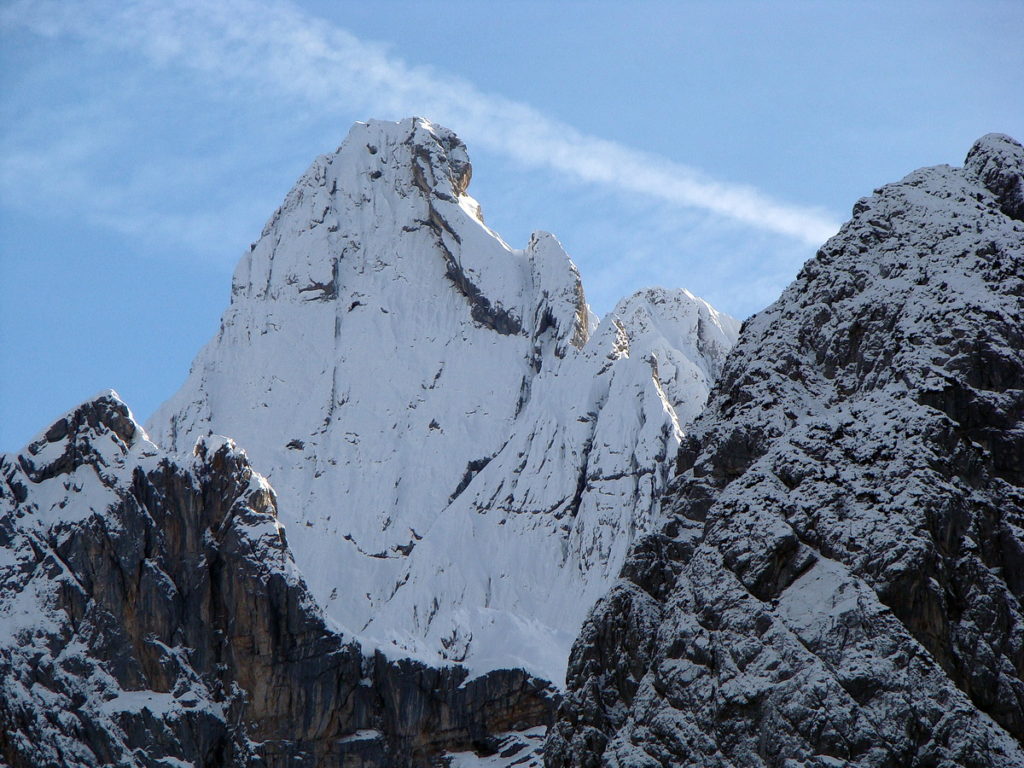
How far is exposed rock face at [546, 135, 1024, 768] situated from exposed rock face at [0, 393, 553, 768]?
70.8 m

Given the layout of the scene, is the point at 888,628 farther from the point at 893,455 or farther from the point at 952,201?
the point at 952,201

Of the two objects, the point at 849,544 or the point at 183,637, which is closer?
the point at 849,544

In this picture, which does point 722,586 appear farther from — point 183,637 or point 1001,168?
point 183,637

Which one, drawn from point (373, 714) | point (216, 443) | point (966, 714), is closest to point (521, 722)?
point (373, 714)

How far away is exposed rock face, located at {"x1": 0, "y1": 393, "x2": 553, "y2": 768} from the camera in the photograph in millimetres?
146000

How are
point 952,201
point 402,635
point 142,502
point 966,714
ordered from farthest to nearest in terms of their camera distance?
point 402,635 < point 142,502 < point 952,201 < point 966,714

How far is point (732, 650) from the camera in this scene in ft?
244

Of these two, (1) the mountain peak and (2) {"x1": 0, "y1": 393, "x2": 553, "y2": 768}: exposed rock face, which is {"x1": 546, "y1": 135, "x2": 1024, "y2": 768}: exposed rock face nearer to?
(1) the mountain peak

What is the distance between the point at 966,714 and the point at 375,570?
123286 mm

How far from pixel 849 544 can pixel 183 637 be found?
281 feet

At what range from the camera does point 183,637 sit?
151250 mm

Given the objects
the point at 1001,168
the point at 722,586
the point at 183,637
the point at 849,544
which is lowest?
the point at 722,586

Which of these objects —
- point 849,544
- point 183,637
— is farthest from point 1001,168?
point 183,637

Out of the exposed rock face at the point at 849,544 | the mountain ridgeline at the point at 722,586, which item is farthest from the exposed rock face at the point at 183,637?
the exposed rock face at the point at 849,544
